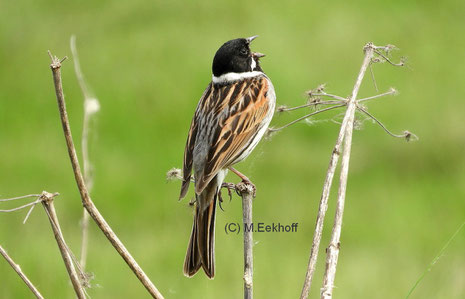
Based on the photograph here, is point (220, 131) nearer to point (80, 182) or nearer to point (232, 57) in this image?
point (232, 57)

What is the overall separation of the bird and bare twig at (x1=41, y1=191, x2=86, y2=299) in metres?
0.94

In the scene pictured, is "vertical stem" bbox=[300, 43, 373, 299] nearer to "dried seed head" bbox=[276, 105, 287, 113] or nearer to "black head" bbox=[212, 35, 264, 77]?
"dried seed head" bbox=[276, 105, 287, 113]

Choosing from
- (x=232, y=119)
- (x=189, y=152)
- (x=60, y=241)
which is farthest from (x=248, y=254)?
(x=232, y=119)

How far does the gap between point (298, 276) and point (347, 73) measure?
454 centimetres

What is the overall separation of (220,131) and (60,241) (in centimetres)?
179

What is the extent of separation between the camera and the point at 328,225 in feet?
30.4

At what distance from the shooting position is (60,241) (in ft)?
11.1

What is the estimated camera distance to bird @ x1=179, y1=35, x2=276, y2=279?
14.7ft

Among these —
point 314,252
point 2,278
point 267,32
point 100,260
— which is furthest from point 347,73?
point 314,252

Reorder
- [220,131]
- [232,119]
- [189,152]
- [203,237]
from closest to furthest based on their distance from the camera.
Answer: [203,237]
[189,152]
[220,131]
[232,119]

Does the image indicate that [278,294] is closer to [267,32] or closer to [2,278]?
[2,278]

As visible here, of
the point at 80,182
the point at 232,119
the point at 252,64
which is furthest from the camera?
the point at 252,64

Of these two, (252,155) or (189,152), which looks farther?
(252,155)

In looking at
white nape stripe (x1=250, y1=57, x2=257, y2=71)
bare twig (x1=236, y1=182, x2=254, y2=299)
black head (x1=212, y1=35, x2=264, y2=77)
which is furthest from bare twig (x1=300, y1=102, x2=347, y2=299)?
white nape stripe (x1=250, y1=57, x2=257, y2=71)
